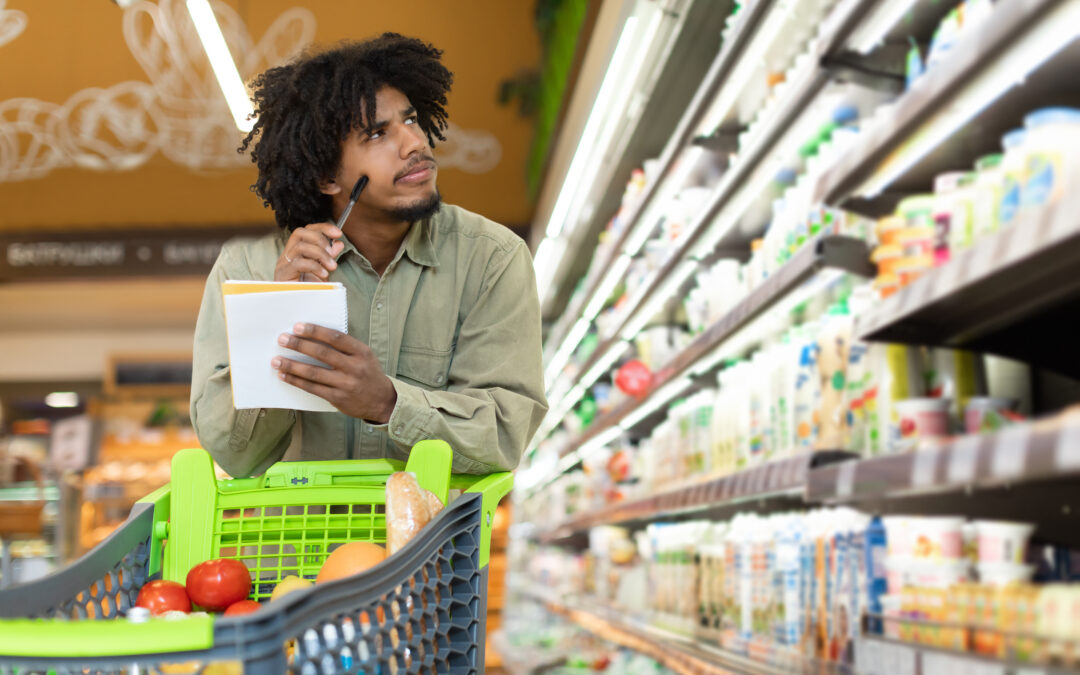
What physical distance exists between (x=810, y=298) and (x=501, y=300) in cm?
129

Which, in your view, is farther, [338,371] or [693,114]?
[693,114]

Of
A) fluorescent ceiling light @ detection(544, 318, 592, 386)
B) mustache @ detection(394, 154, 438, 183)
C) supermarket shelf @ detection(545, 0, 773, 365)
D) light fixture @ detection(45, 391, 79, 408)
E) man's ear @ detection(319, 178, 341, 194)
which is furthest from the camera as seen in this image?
light fixture @ detection(45, 391, 79, 408)

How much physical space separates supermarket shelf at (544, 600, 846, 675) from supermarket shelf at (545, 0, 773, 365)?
1452 millimetres

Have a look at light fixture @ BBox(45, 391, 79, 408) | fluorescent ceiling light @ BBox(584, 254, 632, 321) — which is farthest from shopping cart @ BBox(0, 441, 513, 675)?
light fixture @ BBox(45, 391, 79, 408)

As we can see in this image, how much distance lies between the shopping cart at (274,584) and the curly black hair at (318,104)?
0.53m

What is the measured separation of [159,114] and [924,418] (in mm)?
6999

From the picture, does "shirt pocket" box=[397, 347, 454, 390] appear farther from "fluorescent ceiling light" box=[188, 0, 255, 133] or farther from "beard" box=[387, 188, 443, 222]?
"fluorescent ceiling light" box=[188, 0, 255, 133]

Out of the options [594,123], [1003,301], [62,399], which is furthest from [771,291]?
[62,399]

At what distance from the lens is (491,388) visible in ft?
5.82

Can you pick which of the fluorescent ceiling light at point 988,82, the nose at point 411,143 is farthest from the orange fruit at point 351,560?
Result: the fluorescent ceiling light at point 988,82

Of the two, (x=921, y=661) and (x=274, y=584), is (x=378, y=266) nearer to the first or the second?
(x=274, y=584)

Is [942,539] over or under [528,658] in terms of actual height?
over

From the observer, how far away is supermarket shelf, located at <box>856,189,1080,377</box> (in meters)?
1.32

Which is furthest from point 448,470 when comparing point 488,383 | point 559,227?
point 559,227
